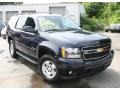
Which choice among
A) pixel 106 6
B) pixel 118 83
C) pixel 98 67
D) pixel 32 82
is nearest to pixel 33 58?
pixel 32 82

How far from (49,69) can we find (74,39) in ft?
3.64

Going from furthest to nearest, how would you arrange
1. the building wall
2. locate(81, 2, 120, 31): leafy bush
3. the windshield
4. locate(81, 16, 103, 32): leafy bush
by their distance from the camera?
locate(81, 2, 120, 31): leafy bush < locate(81, 16, 103, 32): leafy bush < the building wall < the windshield

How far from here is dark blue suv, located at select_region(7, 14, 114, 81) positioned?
5.40 meters

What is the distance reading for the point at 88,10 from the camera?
4509 centimetres

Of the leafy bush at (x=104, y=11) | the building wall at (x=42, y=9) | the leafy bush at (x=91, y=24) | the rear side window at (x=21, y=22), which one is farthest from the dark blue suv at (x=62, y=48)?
the leafy bush at (x=104, y=11)

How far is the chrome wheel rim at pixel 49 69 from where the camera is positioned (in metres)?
5.84

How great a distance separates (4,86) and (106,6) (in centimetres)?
4372

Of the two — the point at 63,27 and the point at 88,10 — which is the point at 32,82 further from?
the point at 88,10

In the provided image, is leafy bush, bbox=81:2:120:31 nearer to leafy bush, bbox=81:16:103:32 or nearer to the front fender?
leafy bush, bbox=81:16:103:32

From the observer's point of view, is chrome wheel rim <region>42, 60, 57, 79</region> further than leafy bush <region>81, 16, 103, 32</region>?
No

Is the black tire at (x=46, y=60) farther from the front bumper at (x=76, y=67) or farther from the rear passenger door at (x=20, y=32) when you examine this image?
the rear passenger door at (x=20, y=32)

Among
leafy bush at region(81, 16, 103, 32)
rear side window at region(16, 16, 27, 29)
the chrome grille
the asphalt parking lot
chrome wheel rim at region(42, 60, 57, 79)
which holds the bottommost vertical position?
leafy bush at region(81, 16, 103, 32)

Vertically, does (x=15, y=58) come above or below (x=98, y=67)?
below

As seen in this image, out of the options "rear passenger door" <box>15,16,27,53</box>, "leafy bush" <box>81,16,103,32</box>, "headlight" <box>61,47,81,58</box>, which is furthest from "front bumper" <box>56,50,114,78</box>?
"leafy bush" <box>81,16,103,32</box>
